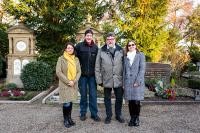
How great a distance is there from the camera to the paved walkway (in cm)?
725

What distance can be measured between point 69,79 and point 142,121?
1.93m

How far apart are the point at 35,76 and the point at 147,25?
1019cm

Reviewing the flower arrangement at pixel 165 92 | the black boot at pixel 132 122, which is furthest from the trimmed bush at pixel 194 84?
the black boot at pixel 132 122

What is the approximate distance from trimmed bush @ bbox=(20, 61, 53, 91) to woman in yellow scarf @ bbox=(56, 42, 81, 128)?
5888 millimetres

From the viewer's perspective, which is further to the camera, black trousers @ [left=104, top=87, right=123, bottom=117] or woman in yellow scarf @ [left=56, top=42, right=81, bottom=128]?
black trousers @ [left=104, top=87, right=123, bottom=117]

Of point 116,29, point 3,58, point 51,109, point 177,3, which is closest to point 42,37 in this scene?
point 3,58

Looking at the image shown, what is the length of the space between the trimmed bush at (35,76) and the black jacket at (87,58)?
18.6 feet

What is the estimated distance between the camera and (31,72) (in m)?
13.2

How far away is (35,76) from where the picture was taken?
1330 cm

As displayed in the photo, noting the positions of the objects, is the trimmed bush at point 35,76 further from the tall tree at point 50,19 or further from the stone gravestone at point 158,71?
the stone gravestone at point 158,71

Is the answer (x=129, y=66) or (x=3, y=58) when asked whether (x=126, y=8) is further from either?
(x=129, y=66)

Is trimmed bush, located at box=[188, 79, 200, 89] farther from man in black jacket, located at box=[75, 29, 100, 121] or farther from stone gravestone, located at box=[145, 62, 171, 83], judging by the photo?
man in black jacket, located at box=[75, 29, 100, 121]

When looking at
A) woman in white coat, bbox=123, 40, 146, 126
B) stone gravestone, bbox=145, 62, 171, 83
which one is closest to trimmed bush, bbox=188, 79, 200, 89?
stone gravestone, bbox=145, 62, 171, 83

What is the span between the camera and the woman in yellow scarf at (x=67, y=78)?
7.48 meters
